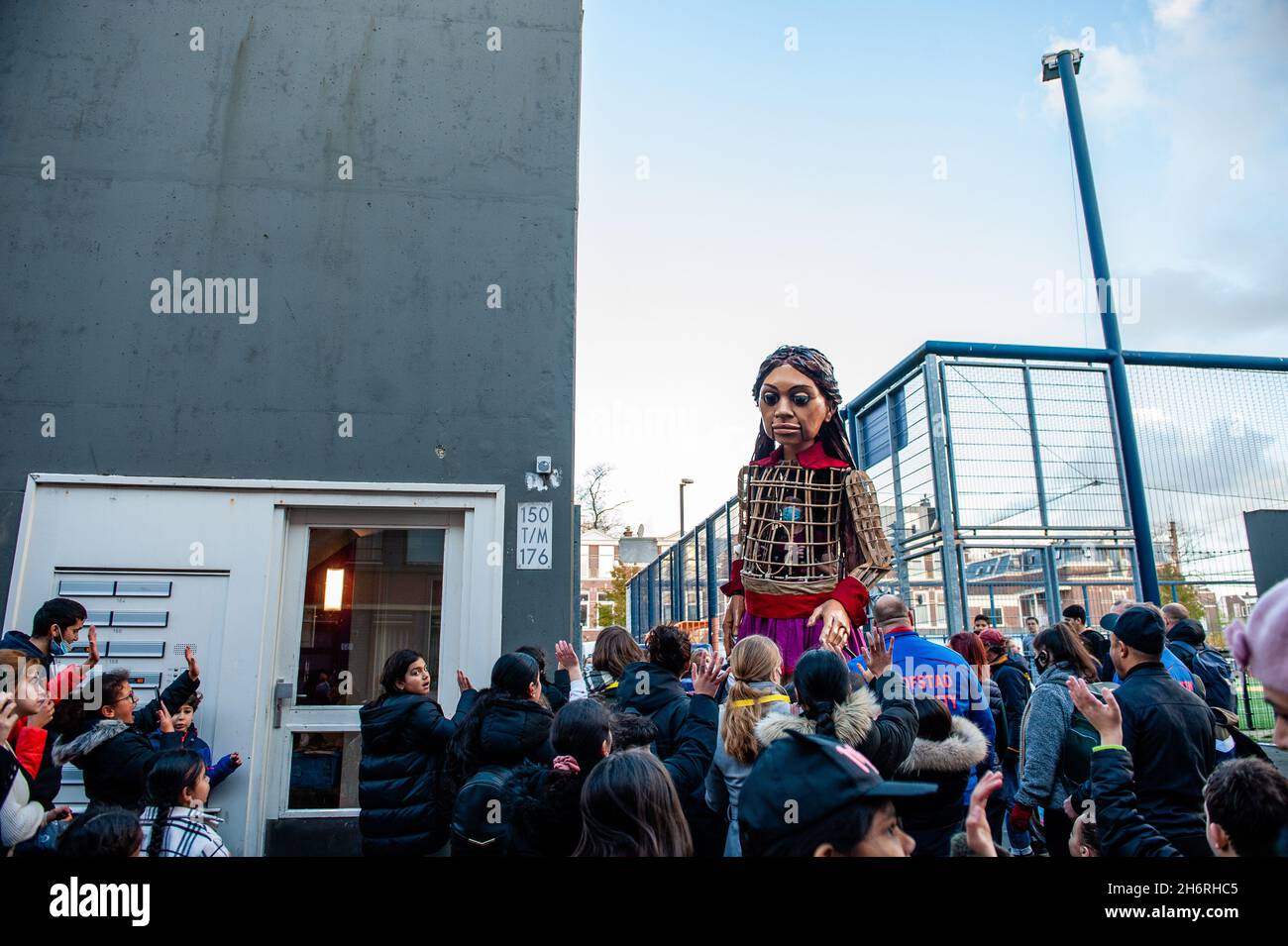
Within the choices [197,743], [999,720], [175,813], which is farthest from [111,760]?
[999,720]

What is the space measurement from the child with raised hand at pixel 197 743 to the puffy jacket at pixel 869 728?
3.60 metres

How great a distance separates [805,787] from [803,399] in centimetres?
359

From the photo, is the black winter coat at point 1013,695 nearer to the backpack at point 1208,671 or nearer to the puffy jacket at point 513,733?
the backpack at point 1208,671

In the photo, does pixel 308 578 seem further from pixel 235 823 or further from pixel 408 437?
pixel 235 823

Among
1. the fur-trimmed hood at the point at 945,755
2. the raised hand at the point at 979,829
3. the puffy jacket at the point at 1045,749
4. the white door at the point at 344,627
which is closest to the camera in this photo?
the raised hand at the point at 979,829

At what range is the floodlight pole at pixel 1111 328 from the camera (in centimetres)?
711

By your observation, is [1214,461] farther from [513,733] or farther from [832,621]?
[513,733]

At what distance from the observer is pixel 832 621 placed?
4.65 meters

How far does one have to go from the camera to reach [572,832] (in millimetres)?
2822

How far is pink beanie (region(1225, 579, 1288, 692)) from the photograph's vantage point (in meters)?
1.82

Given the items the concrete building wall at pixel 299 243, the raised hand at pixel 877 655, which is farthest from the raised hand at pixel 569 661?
the raised hand at pixel 877 655

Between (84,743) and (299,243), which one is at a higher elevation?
(299,243)

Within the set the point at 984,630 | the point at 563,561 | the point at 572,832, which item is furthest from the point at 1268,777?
the point at 563,561

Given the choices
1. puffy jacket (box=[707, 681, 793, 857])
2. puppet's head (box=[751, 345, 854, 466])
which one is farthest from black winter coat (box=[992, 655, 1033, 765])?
puffy jacket (box=[707, 681, 793, 857])
